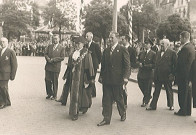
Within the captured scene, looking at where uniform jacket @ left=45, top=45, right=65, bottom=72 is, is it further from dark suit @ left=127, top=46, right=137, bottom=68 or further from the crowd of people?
dark suit @ left=127, top=46, right=137, bottom=68

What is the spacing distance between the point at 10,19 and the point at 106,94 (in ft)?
204

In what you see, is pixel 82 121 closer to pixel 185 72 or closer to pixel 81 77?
pixel 81 77

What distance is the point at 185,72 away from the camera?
8492 mm

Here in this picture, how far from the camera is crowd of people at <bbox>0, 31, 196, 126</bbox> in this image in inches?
293

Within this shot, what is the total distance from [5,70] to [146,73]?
3.87 meters

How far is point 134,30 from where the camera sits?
68625 millimetres

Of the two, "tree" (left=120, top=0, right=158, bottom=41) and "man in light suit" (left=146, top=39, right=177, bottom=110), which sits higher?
"tree" (left=120, top=0, right=158, bottom=41)

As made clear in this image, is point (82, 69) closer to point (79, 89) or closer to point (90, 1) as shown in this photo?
point (79, 89)

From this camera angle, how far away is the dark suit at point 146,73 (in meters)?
9.76

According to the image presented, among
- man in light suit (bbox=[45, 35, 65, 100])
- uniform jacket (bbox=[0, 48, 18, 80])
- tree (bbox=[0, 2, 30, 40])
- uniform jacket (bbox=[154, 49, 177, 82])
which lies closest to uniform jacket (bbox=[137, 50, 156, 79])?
uniform jacket (bbox=[154, 49, 177, 82])

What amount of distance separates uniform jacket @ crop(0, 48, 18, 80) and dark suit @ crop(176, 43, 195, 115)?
4223 millimetres

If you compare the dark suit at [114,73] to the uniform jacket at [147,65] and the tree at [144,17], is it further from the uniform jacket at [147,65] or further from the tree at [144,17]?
the tree at [144,17]

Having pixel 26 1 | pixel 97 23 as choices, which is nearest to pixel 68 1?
pixel 97 23

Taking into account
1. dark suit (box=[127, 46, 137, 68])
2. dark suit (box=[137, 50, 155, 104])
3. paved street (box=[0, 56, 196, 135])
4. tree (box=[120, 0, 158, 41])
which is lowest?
paved street (box=[0, 56, 196, 135])
